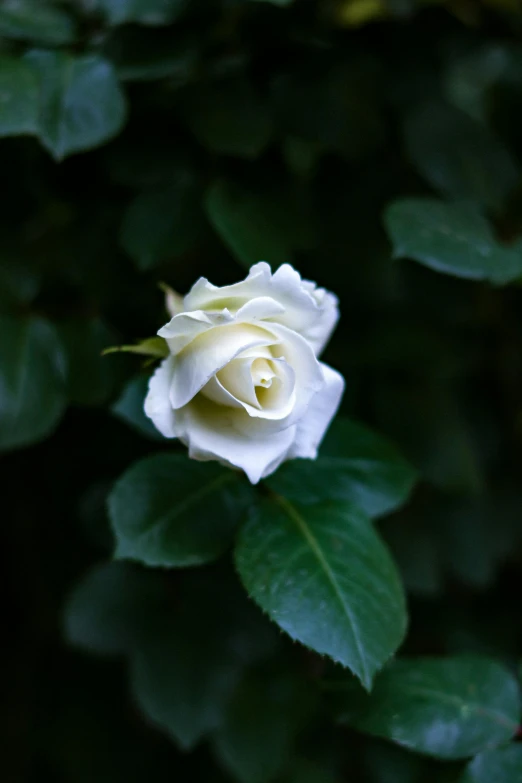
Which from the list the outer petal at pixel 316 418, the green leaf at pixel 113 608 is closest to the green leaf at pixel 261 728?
the green leaf at pixel 113 608

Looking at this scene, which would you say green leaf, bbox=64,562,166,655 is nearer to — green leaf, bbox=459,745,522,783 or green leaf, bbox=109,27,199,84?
green leaf, bbox=459,745,522,783

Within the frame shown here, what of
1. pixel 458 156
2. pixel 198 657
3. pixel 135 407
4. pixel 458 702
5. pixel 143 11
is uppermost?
pixel 143 11

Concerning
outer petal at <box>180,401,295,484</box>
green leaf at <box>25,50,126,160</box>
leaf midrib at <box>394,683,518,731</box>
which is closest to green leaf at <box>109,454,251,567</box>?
outer petal at <box>180,401,295,484</box>

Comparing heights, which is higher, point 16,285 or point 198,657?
point 16,285

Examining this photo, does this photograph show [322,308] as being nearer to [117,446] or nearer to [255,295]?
[255,295]

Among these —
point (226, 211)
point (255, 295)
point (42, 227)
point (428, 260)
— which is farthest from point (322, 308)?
point (42, 227)

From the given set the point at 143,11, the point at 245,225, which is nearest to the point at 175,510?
the point at 245,225

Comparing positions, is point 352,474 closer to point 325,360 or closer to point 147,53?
point 325,360

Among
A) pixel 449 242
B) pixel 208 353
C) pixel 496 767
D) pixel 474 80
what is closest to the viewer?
pixel 208 353

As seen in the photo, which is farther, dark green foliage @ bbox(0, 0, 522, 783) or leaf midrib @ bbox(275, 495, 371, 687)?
dark green foliage @ bbox(0, 0, 522, 783)
